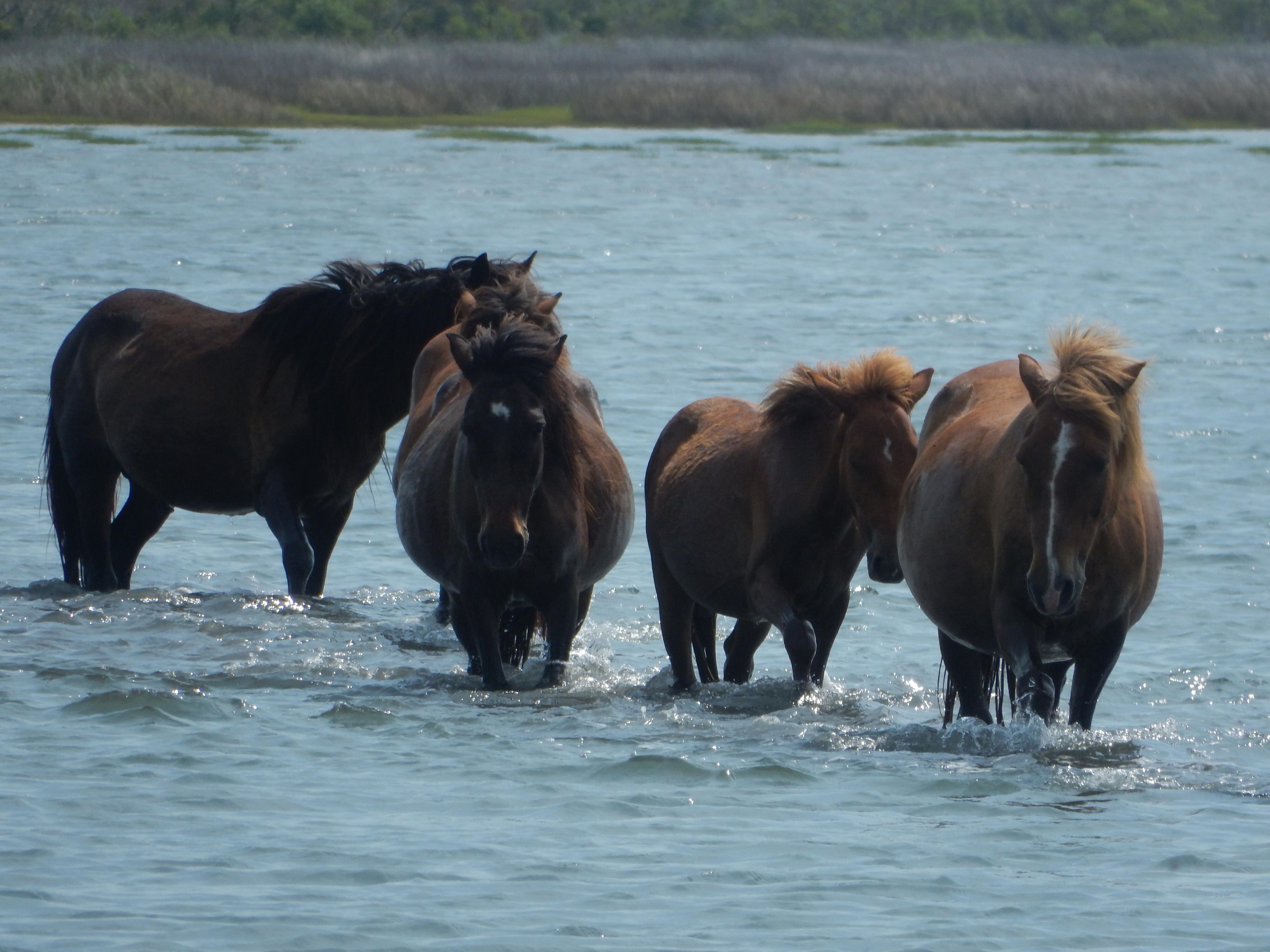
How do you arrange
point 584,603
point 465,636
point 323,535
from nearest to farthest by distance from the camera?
point 465,636 < point 584,603 < point 323,535

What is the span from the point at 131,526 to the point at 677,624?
342 cm

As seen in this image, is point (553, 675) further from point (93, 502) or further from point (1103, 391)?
point (93, 502)

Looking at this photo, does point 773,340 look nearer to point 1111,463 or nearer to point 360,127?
point 1111,463

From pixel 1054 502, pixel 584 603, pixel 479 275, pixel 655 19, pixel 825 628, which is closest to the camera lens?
pixel 1054 502

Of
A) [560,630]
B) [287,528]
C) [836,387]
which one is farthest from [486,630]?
[287,528]

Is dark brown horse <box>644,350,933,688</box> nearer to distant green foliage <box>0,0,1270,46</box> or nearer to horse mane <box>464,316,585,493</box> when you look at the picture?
horse mane <box>464,316,585,493</box>

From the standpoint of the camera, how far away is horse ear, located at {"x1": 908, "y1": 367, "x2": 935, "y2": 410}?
607 cm

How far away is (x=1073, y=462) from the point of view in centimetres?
499

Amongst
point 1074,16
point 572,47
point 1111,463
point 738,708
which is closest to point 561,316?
point 738,708

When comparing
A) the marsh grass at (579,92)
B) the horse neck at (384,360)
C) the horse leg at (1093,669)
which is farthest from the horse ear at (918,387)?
the marsh grass at (579,92)

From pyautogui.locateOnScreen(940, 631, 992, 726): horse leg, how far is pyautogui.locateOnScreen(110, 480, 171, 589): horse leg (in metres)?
4.48

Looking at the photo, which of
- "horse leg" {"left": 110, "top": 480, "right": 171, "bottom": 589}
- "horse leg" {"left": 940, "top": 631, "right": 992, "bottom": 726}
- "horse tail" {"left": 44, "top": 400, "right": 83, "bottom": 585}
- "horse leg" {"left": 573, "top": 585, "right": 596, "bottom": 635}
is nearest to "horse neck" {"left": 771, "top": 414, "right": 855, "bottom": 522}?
"horse leg" {"left": 940, "top": 631, "right": 992, "bottom": 726}

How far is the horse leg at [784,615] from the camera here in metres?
6.09

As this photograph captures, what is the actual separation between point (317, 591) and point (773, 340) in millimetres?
9118
